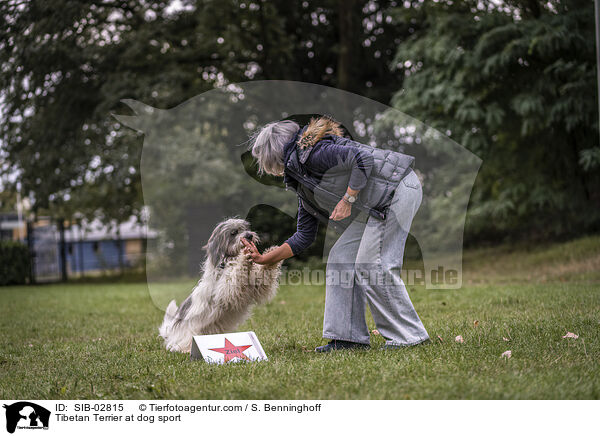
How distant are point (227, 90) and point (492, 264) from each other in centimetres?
609

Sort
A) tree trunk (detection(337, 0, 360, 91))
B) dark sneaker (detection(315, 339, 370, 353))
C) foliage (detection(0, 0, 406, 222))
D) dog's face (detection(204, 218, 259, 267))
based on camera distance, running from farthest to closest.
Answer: tree trunk (detection(337, 0, 360, 91)), foliage (detection(0, 0, 406, 222)), dark sneaker (detection(315, 339, 370, 353)), dog's face (detection(204, 218, 259, 267))

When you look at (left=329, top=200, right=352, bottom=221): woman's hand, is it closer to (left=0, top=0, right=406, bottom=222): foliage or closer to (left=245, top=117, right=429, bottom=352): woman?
(left=245, top=117, right=429, bottom=352): woman

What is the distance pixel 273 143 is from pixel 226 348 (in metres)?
1.40

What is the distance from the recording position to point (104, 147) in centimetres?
1236

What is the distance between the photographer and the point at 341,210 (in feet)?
12.1

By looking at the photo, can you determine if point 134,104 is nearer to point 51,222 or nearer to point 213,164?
point 213,164

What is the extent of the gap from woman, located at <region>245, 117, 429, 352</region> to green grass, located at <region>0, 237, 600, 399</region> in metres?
0.28

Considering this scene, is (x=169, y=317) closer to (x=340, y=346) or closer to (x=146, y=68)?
(x=340, y=346)

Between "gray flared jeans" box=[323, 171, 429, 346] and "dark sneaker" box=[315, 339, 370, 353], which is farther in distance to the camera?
"dark sneaker" box=[315, 339, 370, 353]

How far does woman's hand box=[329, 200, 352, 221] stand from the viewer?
3.67 metres

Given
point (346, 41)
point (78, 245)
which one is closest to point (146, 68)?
point (346, 41)

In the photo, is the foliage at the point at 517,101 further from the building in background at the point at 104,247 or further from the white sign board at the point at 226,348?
the building in background at the point at 104,247
